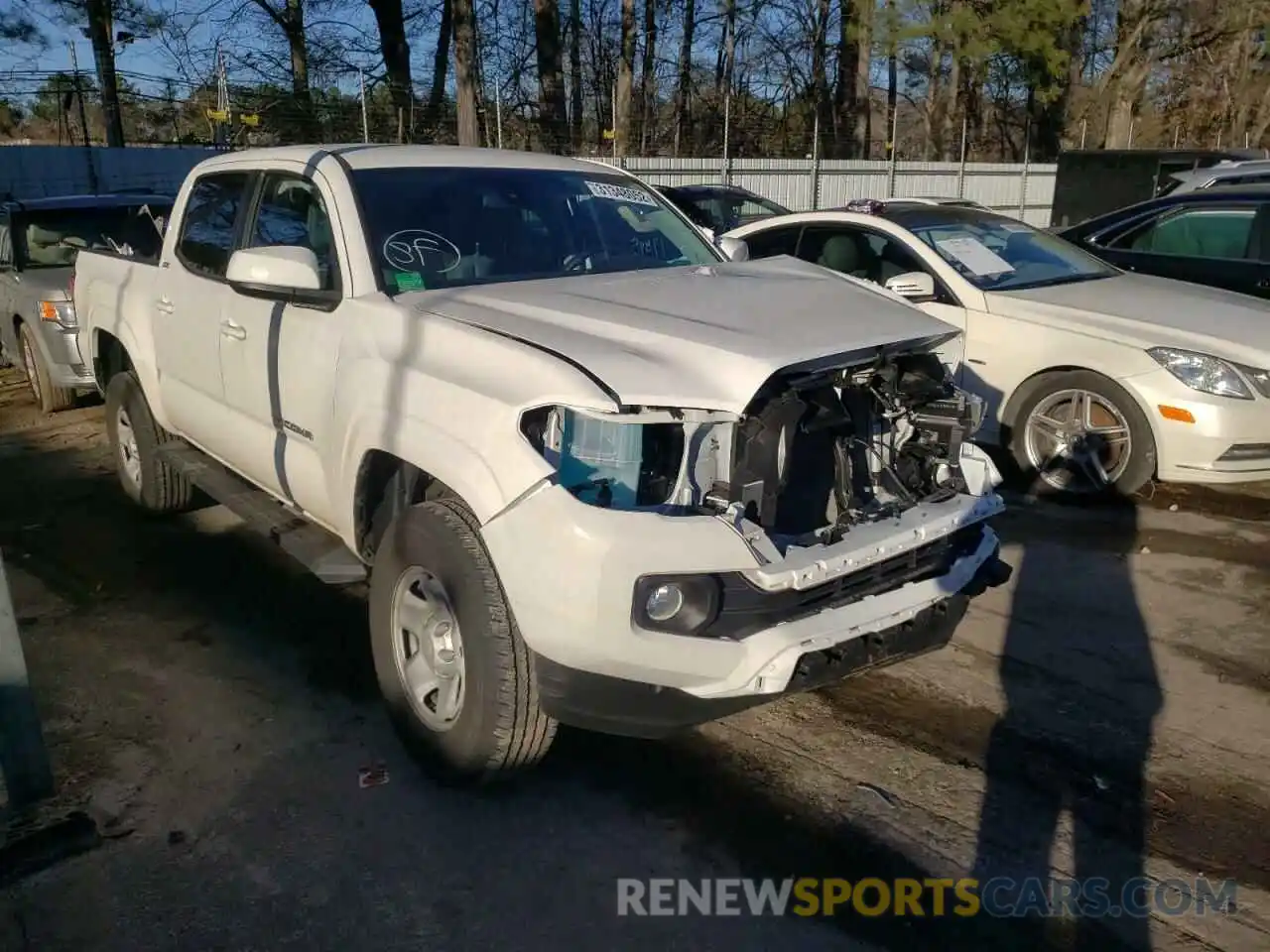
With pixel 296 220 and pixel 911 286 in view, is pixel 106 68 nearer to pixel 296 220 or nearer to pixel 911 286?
pixel 296 220

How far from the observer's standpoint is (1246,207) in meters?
7.83

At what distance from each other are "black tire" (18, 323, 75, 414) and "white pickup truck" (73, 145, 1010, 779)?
4.87m

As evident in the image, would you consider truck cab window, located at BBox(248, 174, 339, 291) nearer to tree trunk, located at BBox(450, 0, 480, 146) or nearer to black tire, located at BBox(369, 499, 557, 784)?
black tire, located at BBox(369, 499, 557, 784)

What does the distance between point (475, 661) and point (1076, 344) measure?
4.26 meters

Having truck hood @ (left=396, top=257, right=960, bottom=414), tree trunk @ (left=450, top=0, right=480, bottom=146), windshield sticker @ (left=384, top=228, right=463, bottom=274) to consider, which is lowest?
truck hood @ (left=396, top=257, right=960, bottom=414)

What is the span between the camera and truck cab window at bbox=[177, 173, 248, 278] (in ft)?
16.3

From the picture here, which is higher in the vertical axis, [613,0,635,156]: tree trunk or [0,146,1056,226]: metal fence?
[613,0,635,156]: tree trunk

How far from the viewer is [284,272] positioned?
149 inches

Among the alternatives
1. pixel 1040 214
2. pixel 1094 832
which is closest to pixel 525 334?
pixel 1094 832

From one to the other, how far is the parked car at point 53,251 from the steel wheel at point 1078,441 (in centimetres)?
665

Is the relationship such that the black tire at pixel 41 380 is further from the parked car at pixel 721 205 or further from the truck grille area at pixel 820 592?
the parked car at pixel 721 205

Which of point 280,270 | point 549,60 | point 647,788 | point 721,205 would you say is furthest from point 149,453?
point 549,60

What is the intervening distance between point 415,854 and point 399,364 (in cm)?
148

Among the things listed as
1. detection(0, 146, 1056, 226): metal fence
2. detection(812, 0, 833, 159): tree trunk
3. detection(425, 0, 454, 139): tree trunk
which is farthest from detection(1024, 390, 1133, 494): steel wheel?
detection(812, 0, 833, 159): tree trunk
